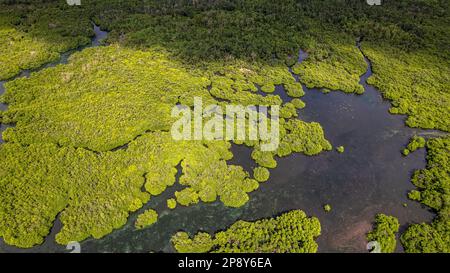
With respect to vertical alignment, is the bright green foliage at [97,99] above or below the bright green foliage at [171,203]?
above

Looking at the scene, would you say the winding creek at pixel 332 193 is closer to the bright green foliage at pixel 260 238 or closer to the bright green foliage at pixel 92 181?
the bright green foliage at pixel 260 238

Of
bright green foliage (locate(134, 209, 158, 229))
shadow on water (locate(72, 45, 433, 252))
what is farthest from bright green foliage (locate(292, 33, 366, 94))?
bright green foliage (locate(134, 209, 158, 229))

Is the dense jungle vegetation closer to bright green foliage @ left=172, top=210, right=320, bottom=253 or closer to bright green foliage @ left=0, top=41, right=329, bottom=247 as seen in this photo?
bright green foliage @ left=0, top=41, right=329, bottom=247

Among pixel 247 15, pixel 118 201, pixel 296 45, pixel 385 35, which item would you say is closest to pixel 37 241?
pixel 118 201

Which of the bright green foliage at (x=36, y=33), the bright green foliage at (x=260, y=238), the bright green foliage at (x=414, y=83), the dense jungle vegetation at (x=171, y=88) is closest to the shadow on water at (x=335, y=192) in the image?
the bright green foliage at (x=260, y=238)

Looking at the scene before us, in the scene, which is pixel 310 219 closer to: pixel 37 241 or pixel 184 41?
pixel 37 241

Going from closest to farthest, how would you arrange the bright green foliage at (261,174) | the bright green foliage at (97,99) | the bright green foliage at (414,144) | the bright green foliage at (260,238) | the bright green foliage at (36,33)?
the bright green foliage at (260,238), the bright green foliage at (261,174), the bright green foliage at (97,99), the bright green foliage at (414,144), the bright green foliage at (36,33)
